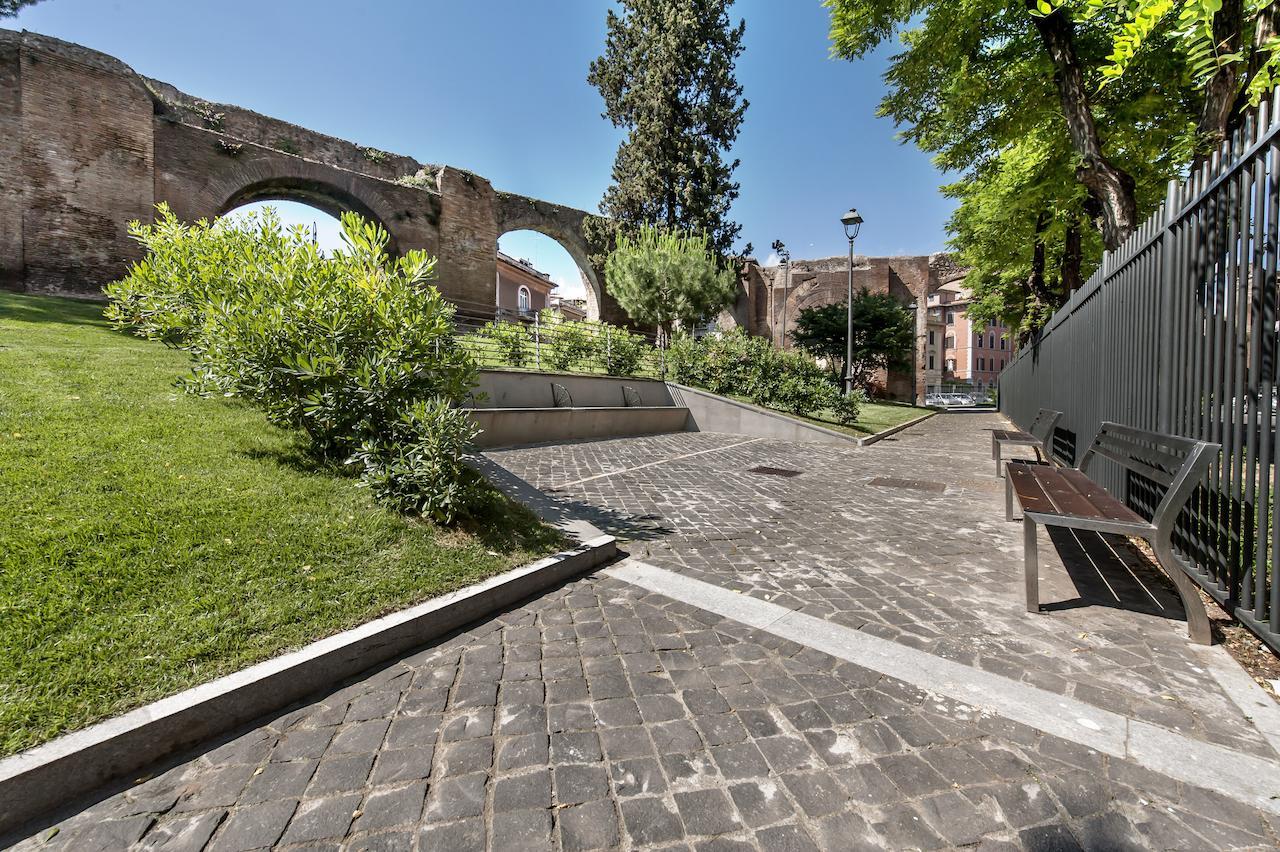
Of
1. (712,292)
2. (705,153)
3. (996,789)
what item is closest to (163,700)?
(996,789)

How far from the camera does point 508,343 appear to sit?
468 inches

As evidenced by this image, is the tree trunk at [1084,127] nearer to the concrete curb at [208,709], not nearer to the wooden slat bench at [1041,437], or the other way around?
the wooden slat bench at [1041,437]

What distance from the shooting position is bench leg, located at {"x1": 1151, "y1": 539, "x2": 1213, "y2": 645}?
2754 mm

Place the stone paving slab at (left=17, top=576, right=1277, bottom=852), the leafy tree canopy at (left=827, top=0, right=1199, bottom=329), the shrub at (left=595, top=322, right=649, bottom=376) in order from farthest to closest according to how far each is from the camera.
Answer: the shrub at (left=595, top=322, right=649, bottom=376)
the leafy tree canopy at (left=827, top=0, right=1199, bottom=329)
the stone paving slab at (left=17, top=576, right=1277, bottom=852)

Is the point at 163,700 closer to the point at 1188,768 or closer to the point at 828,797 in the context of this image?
the point at 828,797

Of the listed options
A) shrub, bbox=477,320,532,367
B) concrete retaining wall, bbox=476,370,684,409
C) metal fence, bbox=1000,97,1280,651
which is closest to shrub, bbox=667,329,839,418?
concrete retaining wall, bbox=476,370,684,409

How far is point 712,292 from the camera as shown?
72.4 feet

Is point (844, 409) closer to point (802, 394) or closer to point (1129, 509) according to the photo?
point (802, 394)

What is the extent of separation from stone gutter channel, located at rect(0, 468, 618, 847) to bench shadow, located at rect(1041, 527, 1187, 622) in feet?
11.6

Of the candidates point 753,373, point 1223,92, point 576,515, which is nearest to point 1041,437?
point 1223,92

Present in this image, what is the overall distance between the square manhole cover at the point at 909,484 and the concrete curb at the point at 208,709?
5.79 metres

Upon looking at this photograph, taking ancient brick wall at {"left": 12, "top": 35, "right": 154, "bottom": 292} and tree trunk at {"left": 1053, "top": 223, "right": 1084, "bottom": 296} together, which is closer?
tree trunk at {"left": 1053, "top": 223, "right": 1084, "bottom": 296}

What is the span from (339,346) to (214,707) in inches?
110

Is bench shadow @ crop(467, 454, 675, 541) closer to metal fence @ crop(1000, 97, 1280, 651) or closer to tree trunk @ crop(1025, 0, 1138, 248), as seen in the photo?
metal fence @ crop(1000, 97, 1280, 651)
